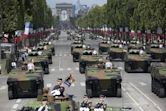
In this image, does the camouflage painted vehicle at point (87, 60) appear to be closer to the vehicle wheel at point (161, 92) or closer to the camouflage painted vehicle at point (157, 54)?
the camouflage painted vehicle at point (157, 54)

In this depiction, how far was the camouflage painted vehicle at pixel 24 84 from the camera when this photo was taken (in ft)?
117

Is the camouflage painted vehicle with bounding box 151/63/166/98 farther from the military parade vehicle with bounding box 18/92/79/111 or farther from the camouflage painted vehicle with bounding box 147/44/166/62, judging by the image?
the camouflage painted vehicle with bounding box 147/44/166/62

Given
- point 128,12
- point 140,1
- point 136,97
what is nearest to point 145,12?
point 140,1

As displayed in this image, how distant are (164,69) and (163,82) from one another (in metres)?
1.39

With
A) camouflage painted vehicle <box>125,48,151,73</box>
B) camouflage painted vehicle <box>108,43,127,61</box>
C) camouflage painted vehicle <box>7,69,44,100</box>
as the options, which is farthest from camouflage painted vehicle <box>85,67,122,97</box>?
camouflage painted vehicle <box>108,43,127,61</box>

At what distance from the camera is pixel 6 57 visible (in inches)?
2714

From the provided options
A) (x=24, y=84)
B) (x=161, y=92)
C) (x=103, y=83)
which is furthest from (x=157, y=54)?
(x=24, y=84)

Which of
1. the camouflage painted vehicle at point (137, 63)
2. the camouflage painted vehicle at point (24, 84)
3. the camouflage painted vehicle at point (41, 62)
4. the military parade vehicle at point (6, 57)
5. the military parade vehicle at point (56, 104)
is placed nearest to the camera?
the military parade vehicle at point (56, 104)

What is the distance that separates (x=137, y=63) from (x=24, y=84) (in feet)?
57.4

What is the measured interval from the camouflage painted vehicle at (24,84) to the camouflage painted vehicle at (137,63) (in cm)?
1621

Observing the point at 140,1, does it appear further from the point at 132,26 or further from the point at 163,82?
the point at 163,82

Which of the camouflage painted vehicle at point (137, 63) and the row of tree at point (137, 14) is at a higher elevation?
the row of tree at point (137, 14)

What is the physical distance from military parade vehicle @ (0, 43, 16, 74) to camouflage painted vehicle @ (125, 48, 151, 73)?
1071 cm

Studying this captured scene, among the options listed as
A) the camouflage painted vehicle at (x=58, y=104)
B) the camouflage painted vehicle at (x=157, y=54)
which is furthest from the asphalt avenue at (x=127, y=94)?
the camouflage painted vehicle at (x=157, y=54)
